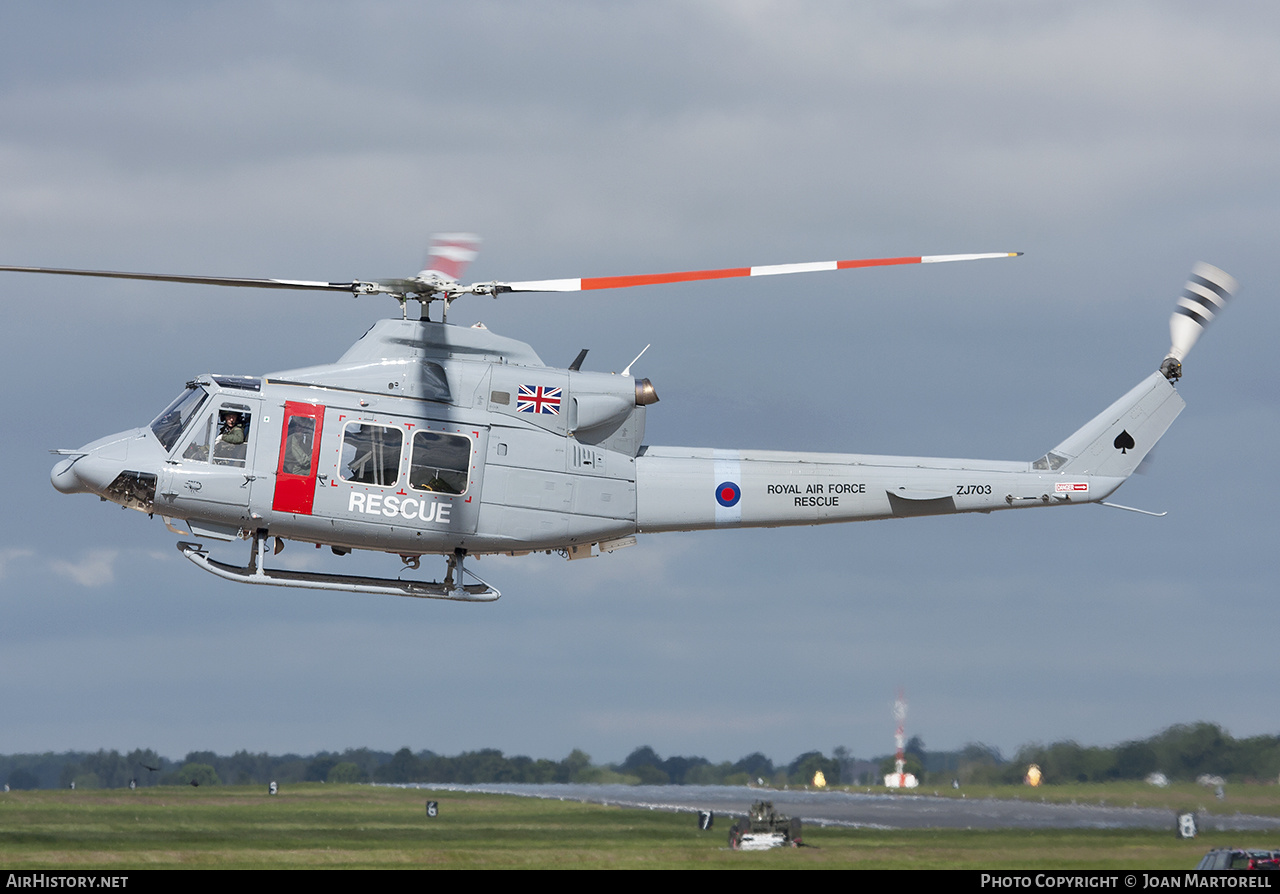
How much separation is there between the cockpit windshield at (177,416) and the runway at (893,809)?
17228 millimetres

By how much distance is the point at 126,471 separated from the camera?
19.2 m

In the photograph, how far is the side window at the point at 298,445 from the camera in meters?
19.2

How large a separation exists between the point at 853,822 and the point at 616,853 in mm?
8424

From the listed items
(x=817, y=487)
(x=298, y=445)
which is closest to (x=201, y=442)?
(x=298, y=445)

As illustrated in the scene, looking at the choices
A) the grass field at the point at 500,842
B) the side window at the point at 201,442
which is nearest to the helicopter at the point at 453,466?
Result: the side window at the point at 201,442

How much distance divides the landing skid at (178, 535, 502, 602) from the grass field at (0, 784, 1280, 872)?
7044mm

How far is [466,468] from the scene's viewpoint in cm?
1967

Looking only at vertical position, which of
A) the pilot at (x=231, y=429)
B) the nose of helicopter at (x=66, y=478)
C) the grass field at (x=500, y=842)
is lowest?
the grass field at (x=500, y=842)

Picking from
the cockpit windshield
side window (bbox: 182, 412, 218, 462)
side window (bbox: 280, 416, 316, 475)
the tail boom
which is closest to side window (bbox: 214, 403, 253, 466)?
side window (bbox: 182, 412, 218, 462)

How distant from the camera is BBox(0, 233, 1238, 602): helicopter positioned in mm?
19250

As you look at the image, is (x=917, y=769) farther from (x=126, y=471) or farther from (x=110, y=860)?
(x=126, y=471)

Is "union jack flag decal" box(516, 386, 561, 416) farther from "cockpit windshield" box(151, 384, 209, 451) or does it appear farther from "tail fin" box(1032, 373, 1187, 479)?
"tail fin" box(1032, 373, 1187, 479)

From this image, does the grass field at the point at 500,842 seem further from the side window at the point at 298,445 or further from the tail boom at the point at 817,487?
the side window at the point at 298,445

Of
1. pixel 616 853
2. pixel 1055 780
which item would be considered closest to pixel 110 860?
pixel 616 853
